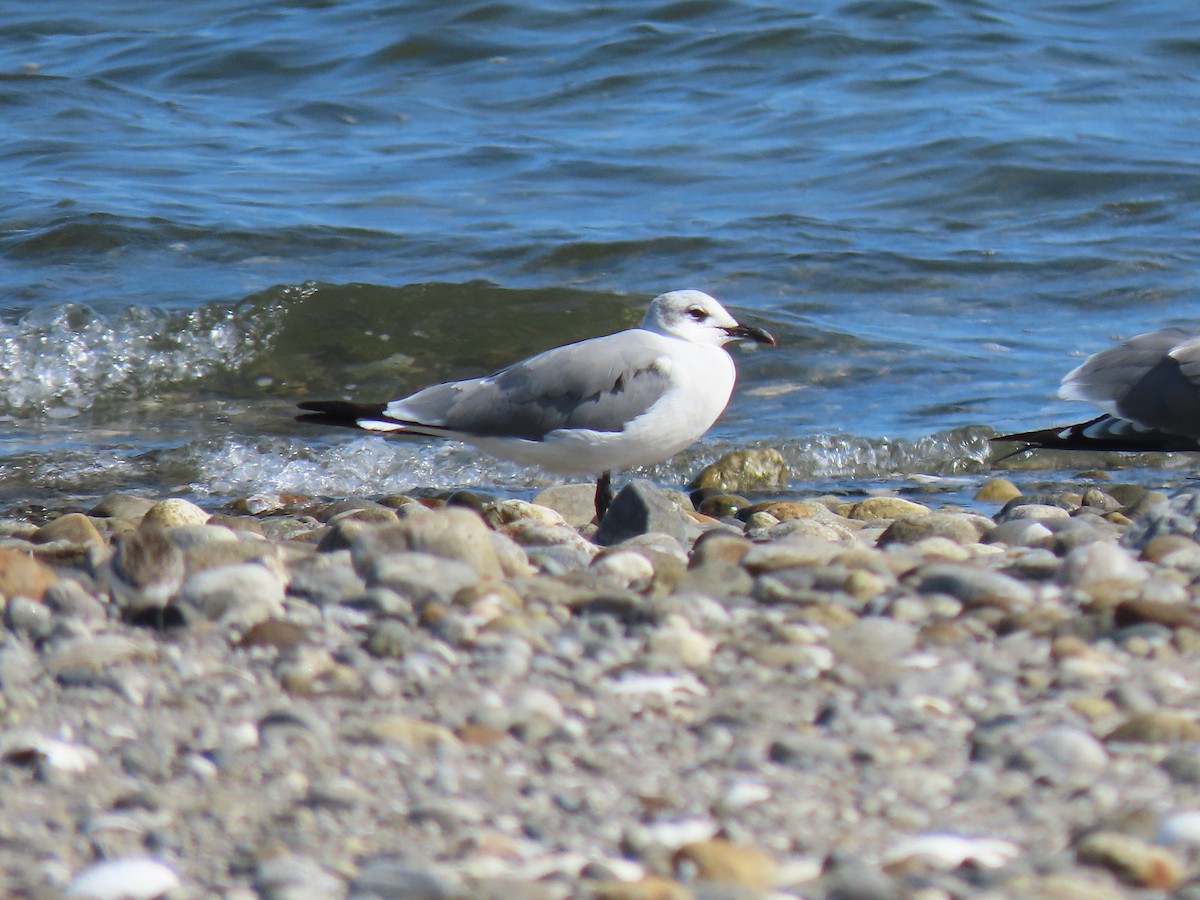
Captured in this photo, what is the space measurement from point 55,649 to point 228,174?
8780mm

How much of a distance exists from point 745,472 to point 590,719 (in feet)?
12.4

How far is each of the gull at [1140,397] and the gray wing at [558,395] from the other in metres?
1.48

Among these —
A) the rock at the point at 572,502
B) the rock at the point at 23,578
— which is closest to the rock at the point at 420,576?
the rock at the point at 23,578

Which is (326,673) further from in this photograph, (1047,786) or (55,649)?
(1047,786)

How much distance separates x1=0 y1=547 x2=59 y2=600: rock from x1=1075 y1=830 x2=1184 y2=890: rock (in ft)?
6.39

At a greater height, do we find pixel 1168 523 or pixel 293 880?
pixel 293 880

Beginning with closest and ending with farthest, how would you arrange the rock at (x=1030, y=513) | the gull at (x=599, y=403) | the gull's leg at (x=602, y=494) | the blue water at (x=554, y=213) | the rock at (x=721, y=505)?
the rock at (x=1030, y=513) < the gull at (x=599, y=403) < the gull's leg at (x=602, y=494) < the rock at (x=721, y=505) < the blue water at (x=554, y=213)

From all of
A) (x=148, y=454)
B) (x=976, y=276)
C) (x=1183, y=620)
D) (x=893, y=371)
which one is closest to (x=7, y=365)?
(x=148, y=454)

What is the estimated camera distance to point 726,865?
1998 mm

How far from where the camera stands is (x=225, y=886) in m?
1.97

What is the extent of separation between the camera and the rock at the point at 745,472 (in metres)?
6.24

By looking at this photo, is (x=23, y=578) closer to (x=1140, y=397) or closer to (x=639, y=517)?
(x=639, y=517)

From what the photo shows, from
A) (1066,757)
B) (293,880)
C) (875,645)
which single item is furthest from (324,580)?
(1066,757)

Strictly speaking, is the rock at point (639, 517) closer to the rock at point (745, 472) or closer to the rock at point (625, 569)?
the rock at point (625, 569)
